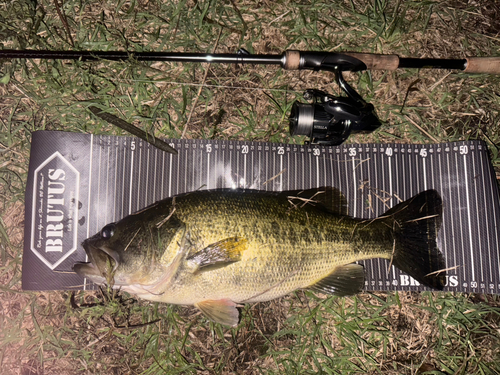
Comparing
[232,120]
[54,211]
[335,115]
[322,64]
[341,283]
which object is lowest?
[341,283]

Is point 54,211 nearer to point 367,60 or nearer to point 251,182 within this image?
point 251,182

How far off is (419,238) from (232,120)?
1.94 metres

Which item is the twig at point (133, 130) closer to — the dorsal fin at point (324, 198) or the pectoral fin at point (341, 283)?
the dorsal fin at point (324, 198)

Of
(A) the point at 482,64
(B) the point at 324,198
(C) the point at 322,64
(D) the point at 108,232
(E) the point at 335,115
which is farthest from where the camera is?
(A) the point at 482,64

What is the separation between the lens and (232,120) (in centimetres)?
322

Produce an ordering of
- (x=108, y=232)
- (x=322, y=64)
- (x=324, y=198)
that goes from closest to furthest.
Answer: (x=108, y=232) < (x=322, y=64) < (x=324, y=198)

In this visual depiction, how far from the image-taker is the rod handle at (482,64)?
304cm

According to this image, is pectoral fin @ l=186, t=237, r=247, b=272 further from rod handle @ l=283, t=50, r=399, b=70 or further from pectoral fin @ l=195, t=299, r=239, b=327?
rod handle @ l=283, t=50, r=399, b=70

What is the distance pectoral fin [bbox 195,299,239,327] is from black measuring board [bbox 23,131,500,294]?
986 millimetres

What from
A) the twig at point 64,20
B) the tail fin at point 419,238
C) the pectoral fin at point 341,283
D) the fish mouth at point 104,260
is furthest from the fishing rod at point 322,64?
the fish mouth at point 104,260

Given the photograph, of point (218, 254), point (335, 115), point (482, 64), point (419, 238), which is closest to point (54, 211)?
point (218, 254)

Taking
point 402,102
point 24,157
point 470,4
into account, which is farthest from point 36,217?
point 470,4

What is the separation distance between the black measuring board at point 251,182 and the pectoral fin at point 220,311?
3.23ft

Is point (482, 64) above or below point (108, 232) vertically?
above
